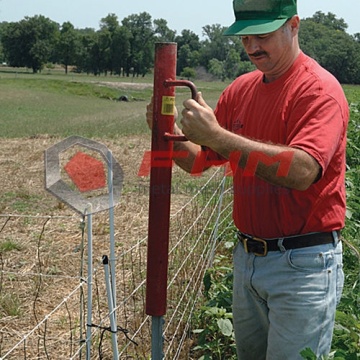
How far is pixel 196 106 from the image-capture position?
1.93 meters

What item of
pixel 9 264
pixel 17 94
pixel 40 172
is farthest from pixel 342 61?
pixel 9 264

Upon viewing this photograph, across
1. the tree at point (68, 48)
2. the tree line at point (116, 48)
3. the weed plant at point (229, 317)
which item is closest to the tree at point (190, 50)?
the tree line at point (116, 48)

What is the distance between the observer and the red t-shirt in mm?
2061

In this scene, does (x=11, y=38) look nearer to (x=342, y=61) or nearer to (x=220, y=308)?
(x=342, y=61)

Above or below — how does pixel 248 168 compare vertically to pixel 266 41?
below

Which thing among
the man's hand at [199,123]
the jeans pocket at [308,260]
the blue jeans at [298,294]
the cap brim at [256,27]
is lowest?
the blue jeans at [298,294]

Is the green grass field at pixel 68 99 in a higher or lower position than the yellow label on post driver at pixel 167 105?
lower

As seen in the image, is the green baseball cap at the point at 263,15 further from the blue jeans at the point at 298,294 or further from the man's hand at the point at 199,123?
the blue jeans at the point at 298,294

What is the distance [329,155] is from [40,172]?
25.2ft

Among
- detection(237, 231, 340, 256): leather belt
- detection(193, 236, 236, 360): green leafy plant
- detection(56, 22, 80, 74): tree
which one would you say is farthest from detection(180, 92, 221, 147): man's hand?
detection(56, 22, 80, 74): tree

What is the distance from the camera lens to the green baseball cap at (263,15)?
216 centimetres

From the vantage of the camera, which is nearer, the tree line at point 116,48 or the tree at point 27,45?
the tree line at point 116,48

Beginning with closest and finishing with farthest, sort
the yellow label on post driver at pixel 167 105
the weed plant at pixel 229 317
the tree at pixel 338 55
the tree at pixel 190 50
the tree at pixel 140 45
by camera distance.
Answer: the yellow label on post driver at pixel 167 105
the weed plant at pixel 229 317
the tree at pixel 338 55
the tree at pixel 190 50
the tree at pixel 140 45

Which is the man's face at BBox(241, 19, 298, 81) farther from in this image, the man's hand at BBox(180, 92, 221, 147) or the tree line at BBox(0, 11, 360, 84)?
the tree line at BBox(0, 11, 360, 84)
